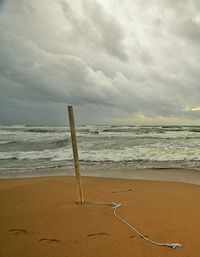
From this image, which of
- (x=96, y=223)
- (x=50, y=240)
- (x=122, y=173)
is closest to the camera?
(x=50, y=240)

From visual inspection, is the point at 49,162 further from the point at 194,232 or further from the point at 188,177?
the point at 194,232

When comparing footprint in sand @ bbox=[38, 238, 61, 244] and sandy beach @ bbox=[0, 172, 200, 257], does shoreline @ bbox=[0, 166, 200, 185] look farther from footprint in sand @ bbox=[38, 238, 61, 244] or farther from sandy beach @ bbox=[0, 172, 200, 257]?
footprint in sand @ bbox=[38, 238, 61, 244]

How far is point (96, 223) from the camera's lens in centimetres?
443

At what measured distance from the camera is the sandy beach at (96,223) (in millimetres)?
3596

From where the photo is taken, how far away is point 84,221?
454cm

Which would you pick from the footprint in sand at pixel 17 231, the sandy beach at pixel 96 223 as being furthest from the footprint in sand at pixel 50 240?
the footprint in sand at pixel 17 231

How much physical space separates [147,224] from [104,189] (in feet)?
9.56

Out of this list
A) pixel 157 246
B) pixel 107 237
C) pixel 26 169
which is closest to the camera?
pixel 157 246

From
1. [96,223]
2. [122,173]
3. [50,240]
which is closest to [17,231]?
[50,240]

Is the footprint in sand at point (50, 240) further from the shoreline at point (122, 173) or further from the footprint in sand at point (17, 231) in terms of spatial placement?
the shoreline at point (122, 173)

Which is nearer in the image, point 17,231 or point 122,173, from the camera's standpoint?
point 17,231

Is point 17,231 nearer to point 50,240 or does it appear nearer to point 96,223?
point 50,240

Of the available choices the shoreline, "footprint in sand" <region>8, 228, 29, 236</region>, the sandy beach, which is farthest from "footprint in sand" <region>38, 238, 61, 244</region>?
the shoreline

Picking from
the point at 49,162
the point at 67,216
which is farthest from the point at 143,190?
the point at 49,162
